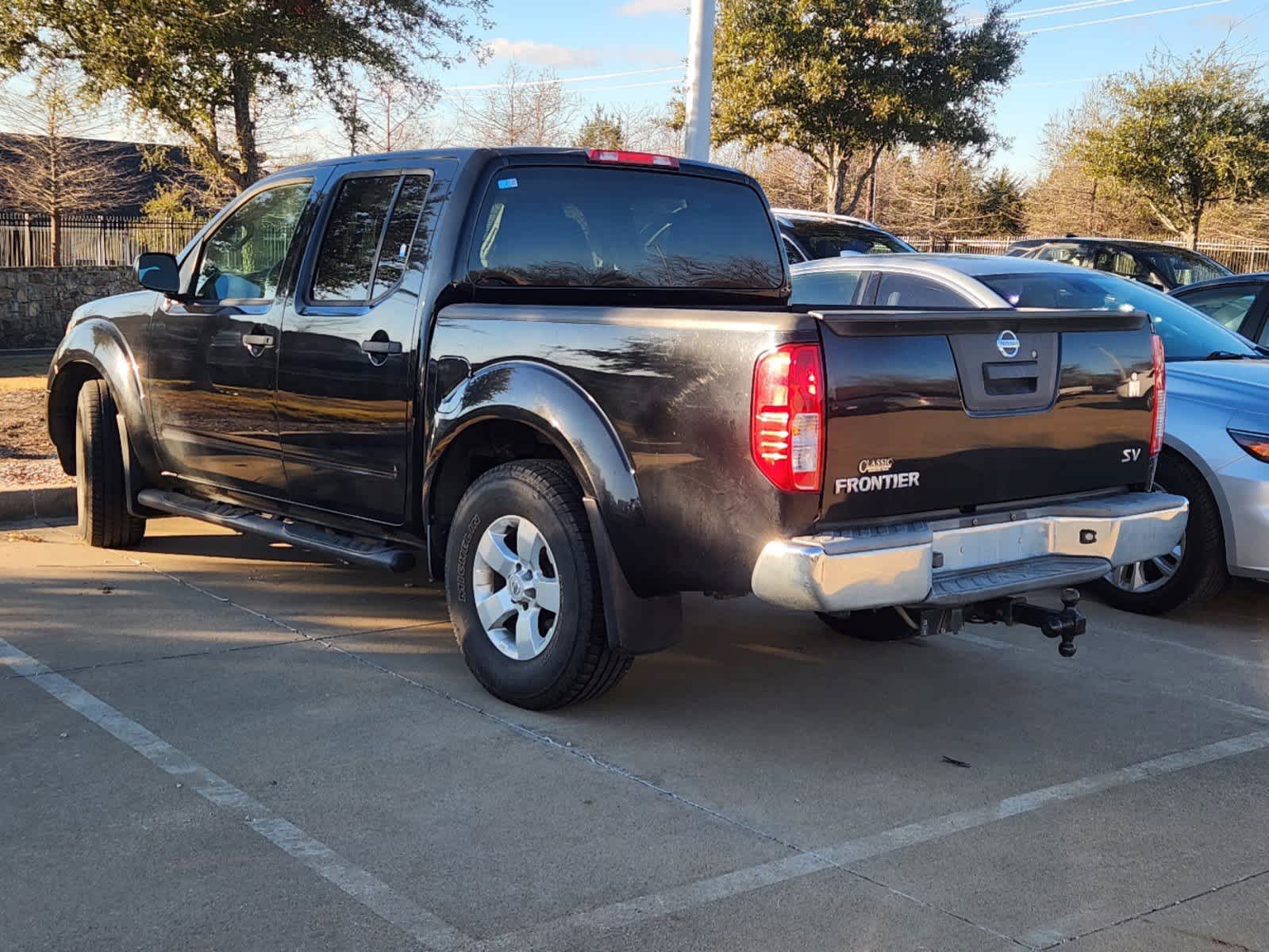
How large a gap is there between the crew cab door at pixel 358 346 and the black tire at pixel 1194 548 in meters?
3.73

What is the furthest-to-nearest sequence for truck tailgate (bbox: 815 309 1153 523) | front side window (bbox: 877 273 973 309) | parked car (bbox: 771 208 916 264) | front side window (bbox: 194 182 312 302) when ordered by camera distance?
parked car (bbox: 771 208 916 264) → front side window (bbox: 877 273 973 309) → front side window (bbox: 194 182 312 302) → truck tailgate (bbox: 815 309 1153 523)

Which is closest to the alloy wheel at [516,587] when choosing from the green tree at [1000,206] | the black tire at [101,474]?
the black tire at [101,474]

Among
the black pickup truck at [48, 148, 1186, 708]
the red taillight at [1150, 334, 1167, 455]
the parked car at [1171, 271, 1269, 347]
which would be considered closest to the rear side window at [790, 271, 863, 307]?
the black pickup truck at [48, 148, 1186, 708]

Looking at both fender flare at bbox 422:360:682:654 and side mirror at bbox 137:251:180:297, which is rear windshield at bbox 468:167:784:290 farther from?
side mirror at bbox 137:251:180:297

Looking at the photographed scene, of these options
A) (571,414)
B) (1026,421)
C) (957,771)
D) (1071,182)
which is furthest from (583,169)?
(1071,182)

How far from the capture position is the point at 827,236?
1311 cm

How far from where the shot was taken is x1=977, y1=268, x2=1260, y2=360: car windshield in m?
7.59

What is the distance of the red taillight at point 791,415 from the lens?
4.07 metres

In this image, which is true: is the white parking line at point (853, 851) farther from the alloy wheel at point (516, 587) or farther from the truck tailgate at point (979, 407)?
the alloy wheel at point (516, 587)

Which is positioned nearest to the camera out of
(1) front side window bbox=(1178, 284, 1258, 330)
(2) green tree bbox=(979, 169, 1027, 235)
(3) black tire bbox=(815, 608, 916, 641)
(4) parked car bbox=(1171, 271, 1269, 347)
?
(3) black tire bbox=(815, 608, 916, 641)

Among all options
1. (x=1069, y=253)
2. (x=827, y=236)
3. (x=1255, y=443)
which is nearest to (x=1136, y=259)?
(x=1069, y=253)

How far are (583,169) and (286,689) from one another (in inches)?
94.0

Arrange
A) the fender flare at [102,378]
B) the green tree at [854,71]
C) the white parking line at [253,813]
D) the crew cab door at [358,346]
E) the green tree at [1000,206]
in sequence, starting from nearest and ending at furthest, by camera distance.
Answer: the white parking line at [253,813] < the crew cab door at [358,346] < the fender flare at [102,378] < the green tree at [854,71] < the green tree at [1000,206]

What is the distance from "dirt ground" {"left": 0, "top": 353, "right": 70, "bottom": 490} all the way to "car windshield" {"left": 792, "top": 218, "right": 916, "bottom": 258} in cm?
663
